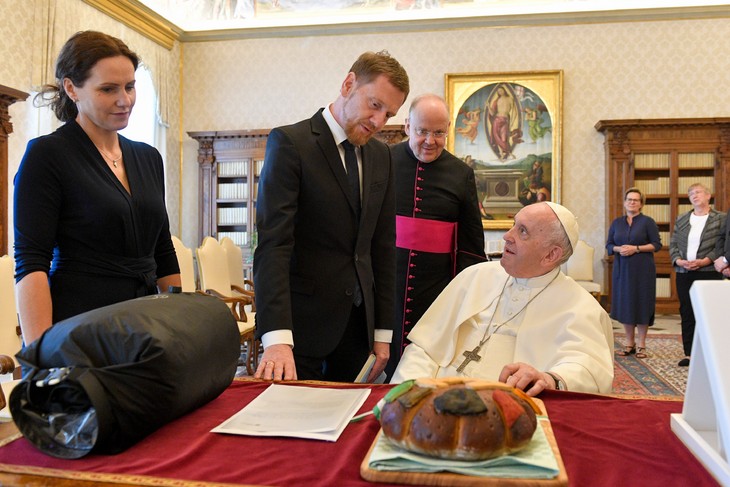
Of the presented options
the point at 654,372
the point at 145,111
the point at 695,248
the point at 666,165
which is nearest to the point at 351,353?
the point at 654,372

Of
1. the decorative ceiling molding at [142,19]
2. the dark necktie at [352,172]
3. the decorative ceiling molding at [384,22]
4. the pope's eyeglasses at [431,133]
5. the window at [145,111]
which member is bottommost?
the dark necktie at [352,172]

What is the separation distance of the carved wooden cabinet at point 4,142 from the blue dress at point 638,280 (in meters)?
6.30

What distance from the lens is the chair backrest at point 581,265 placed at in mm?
9867

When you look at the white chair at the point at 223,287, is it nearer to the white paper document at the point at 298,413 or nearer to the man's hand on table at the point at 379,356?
the man's hand on table at the point at 379,356

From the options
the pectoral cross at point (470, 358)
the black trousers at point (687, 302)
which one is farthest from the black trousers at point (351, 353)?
the black trousers at point (687, 302)

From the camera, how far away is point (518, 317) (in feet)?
7.72

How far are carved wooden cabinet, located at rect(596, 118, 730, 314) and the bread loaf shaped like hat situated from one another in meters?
9.66

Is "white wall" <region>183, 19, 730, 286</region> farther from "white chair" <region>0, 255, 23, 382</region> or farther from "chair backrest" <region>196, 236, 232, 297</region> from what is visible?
"white chair" <region>0, 255, 23, 382</region>

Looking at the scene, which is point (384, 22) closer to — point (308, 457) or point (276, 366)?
point (276, 366)

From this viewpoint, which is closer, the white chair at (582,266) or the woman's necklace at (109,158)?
the woman's necklace at (109,158)

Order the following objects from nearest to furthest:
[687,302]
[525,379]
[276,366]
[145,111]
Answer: [525,379], [276,366], [687,302], [145,111]

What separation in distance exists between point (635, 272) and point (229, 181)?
6.95 metres

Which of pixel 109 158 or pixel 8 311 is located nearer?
pixel 109 158

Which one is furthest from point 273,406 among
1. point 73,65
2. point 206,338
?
point 73,65
